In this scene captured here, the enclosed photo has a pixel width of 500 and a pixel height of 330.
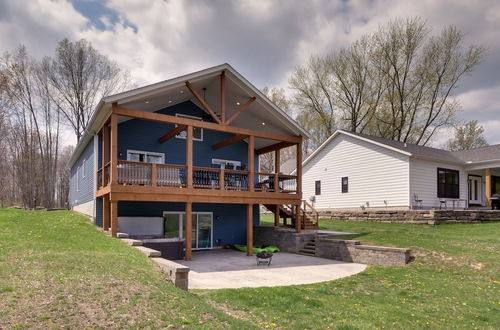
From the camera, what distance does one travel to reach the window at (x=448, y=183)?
22.5 m

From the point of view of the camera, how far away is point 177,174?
47.6 feet

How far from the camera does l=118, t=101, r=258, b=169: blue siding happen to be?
53.1ft

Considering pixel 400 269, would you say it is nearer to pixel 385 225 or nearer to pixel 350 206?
pixel 385 225

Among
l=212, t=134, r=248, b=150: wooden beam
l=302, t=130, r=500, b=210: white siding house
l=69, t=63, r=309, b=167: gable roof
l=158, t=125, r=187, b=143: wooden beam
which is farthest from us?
l=302, t=130, r=500, b=210: white siding house

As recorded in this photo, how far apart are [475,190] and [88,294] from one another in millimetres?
27787

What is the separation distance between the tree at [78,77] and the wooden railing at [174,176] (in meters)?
20.5

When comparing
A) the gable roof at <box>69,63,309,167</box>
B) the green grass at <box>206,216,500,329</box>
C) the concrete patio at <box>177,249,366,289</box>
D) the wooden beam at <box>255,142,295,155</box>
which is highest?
the gable roof at <box>69,63,309,167</box>

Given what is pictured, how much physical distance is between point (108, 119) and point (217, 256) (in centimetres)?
706

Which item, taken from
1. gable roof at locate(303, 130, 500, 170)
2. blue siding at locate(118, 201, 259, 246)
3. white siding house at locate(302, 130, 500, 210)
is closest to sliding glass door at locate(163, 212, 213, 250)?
blue siding at locate(118, 201, 259, 246)

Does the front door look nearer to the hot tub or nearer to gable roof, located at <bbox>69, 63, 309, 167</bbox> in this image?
gable roof, located at <bbox>69, 63, 309, 167</bbox>

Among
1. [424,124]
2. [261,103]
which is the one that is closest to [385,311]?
[261,103]

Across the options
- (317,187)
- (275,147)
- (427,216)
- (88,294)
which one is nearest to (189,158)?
(275,147)

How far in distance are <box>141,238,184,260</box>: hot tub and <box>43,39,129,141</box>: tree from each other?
23568 mm

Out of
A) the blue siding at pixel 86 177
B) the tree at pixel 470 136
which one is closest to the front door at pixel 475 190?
the tree at pixel 470 136
